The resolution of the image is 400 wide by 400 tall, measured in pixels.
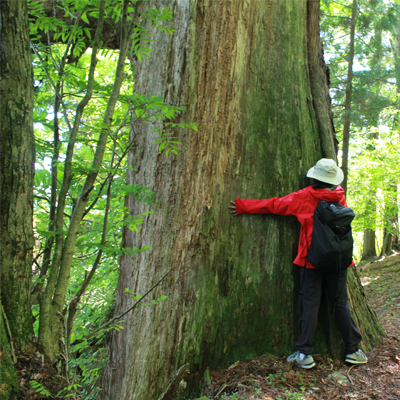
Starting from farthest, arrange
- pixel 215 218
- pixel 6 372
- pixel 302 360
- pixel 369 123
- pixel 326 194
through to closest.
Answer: pixel 369 123 < pixel 326 194 < pixel 215 218 < pixel 302 360 < pixel 6 372

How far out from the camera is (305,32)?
3.97 metres

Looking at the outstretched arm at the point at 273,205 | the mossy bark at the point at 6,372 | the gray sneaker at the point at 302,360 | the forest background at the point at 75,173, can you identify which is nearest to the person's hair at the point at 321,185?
the outstretched arm at the point at 273,205

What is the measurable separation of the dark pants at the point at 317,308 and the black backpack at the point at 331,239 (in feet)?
0.56

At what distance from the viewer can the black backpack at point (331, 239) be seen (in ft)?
9.76

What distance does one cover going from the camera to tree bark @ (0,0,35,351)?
135cm

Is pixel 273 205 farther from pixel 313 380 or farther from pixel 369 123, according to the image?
pixel 369 123

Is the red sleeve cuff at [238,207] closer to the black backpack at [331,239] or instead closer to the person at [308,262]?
the person at [308,262]

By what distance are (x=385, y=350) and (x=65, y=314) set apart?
3.35 metres

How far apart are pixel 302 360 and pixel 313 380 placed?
7.6 inches

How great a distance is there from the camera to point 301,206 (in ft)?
10.5

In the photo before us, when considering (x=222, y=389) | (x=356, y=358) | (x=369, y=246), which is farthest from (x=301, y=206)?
(x=369, y=246)

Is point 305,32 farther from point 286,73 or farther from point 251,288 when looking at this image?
point 251,288

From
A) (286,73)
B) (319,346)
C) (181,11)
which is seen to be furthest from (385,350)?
(181,11)

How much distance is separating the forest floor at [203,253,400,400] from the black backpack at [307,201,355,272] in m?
0.98
